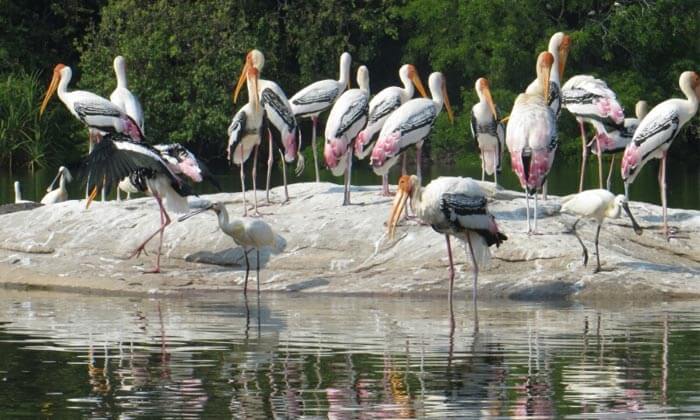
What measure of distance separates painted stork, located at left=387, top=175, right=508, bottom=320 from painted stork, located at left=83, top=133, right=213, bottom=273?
8.76 feet

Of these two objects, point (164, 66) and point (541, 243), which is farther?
point (164, 66)

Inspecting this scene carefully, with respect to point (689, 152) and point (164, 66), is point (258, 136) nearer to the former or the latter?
point (164, 66)

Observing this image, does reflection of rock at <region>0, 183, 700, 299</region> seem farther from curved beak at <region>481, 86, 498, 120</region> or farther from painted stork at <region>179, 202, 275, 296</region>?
curved beak at <region>481, 86, 498, 120</region>

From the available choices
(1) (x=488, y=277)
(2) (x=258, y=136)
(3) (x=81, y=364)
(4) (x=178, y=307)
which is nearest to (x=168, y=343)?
(3) (x=81, y=364)

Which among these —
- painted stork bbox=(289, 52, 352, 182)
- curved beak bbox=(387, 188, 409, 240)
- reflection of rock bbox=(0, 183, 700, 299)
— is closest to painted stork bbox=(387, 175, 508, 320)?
curved beak bbox=(387, 188, 409, 240)

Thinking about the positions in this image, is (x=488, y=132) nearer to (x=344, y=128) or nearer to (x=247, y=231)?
(x=344, y=128)

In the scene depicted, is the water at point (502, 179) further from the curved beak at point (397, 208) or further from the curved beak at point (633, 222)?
the curved beak at point (397, 208)

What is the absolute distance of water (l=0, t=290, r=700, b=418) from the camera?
9.73 metres

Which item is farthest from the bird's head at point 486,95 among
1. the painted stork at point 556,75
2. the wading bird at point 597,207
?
the wading bird at point 597,207

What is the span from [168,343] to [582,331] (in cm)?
302

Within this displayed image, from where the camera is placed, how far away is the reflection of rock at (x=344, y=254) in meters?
14.9

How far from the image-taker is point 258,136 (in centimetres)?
1741

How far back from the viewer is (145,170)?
52.9 ft

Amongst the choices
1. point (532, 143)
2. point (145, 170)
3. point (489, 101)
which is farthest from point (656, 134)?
point (145, 170)
